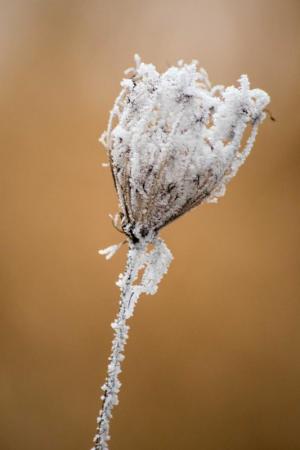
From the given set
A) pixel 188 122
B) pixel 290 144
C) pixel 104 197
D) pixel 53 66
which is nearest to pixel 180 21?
pixel 53 66

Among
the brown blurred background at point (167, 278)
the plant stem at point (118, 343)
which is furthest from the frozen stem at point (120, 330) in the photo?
the brown blurred background at point (167, 278)

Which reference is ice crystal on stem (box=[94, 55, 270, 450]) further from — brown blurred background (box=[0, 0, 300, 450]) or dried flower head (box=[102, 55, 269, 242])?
brown blurred background (box=[0, 0, 300, 450])

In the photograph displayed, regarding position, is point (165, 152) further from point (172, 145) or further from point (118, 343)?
point (118, 343)

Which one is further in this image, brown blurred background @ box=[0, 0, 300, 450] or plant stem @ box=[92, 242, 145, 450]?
brown blurred background @ box=[0, 0, 300, 450]

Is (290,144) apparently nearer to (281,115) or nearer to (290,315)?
(281,115)

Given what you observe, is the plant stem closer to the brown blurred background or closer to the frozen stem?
the frozen stem

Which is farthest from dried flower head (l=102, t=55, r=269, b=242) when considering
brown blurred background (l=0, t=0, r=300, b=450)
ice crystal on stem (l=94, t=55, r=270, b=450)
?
brown blurred background (l=0, t=0, r=300, b=450)

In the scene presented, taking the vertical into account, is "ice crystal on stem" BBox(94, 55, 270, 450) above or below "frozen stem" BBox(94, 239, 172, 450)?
above
